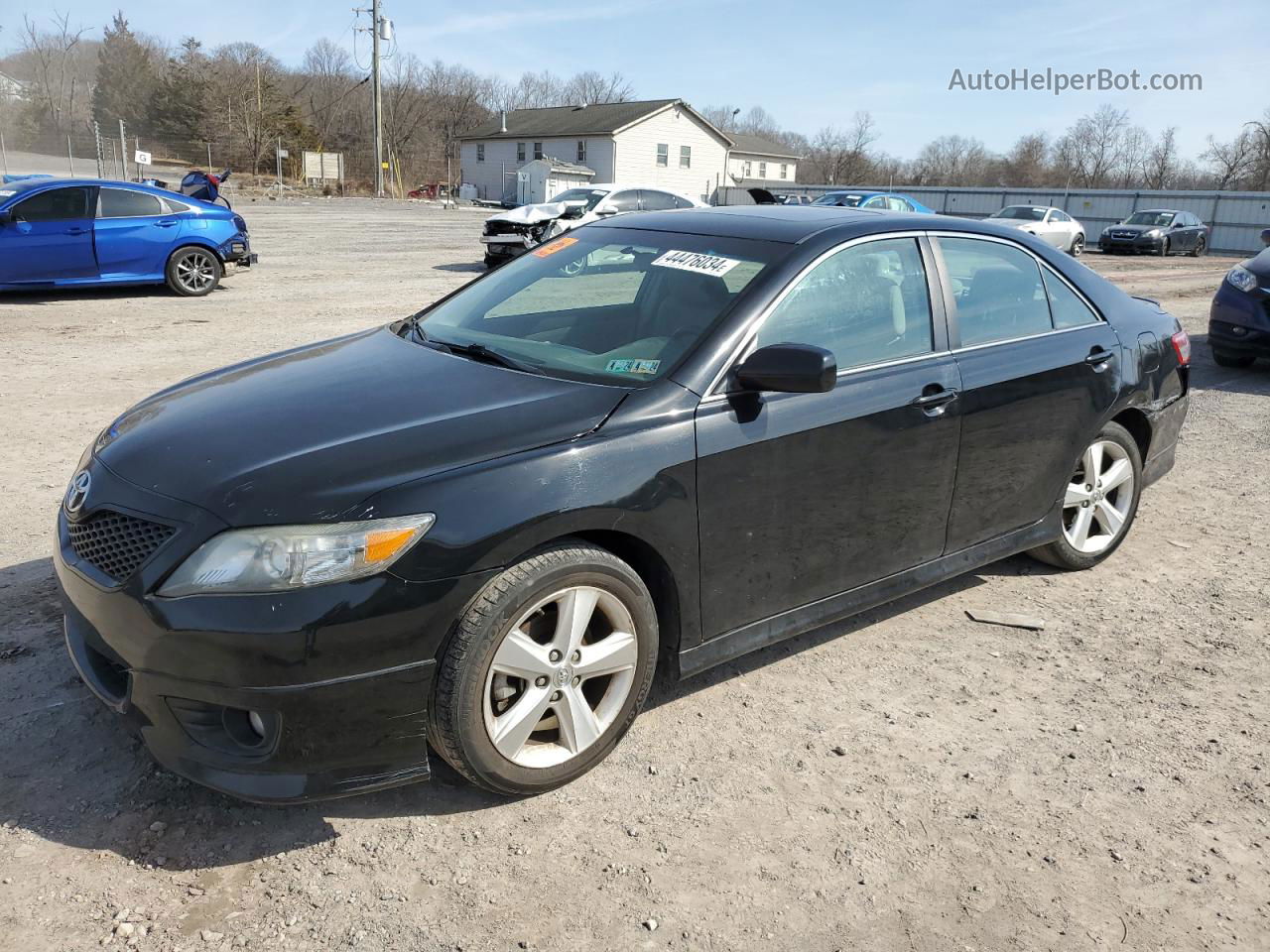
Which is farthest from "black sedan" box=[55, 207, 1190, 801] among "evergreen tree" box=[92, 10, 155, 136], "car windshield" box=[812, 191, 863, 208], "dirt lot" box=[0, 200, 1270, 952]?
"evergreen tree" box=[92, 10, 155, 136]

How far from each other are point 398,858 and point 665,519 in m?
1.21

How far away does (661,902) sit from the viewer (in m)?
2.52

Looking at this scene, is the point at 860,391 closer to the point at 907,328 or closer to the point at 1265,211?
the point at 907,328

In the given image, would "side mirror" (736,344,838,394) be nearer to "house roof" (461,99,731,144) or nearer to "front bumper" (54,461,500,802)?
"front bumper" (54,461,500,802)

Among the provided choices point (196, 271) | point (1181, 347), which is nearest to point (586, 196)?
point (196, 271)

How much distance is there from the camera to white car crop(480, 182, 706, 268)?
1802 cm

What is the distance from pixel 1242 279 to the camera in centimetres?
940

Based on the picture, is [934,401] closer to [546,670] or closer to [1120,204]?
[546,670]

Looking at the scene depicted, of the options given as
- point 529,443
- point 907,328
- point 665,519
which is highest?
point 907,328

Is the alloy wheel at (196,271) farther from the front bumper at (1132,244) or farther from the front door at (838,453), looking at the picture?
the front bumper at (1132,244)

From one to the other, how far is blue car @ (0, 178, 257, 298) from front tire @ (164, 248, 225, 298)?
13mm

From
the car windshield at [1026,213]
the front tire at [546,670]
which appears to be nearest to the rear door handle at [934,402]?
the front tire at [546,670]

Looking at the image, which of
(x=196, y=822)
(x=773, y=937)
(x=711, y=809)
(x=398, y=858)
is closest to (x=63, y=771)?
(x=196, y=822)

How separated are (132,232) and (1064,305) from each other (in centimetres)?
1210
